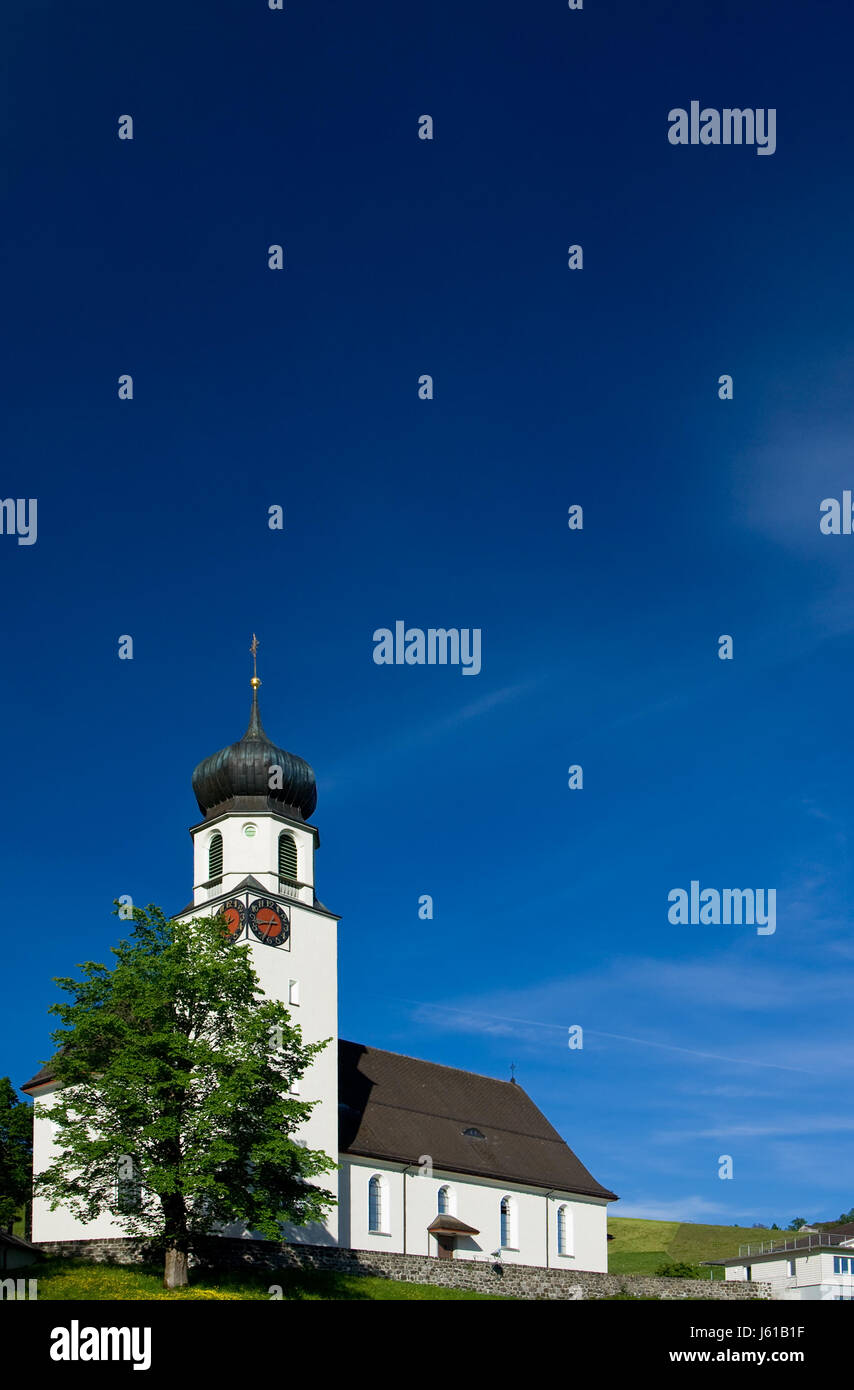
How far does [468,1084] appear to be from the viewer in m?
71.7

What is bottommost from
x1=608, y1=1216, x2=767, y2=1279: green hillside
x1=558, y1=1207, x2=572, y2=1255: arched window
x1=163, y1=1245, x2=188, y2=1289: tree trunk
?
x1=608, y1=1216, x2=767, y2=1279: green hillside

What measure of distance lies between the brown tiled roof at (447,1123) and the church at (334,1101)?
0.34 ft

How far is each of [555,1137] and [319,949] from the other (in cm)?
2466

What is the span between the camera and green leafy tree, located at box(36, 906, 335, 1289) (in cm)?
4003

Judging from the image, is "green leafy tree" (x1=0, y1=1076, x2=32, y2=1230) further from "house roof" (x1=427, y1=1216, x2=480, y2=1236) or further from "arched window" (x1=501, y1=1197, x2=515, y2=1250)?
"arched window" (x1=501, y1=1197, x2=515, y2=1250)

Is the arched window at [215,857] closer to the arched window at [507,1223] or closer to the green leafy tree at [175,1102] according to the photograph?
the green leafy tree at [175,1102]

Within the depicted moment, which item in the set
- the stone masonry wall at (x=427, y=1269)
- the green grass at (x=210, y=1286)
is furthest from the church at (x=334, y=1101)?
the green grass at (x=210, y=1286)

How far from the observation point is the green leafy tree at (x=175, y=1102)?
40031mm

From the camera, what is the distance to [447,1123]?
65062mm

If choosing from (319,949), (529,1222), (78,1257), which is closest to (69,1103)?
(78,1257)

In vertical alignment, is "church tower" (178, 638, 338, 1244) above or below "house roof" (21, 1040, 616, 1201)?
above

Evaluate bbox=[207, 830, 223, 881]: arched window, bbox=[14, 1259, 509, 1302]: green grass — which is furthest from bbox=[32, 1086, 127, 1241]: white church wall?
bbox=[207, 830, 223, 881]: arched window

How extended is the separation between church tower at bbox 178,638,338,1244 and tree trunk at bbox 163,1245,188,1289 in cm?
1158
